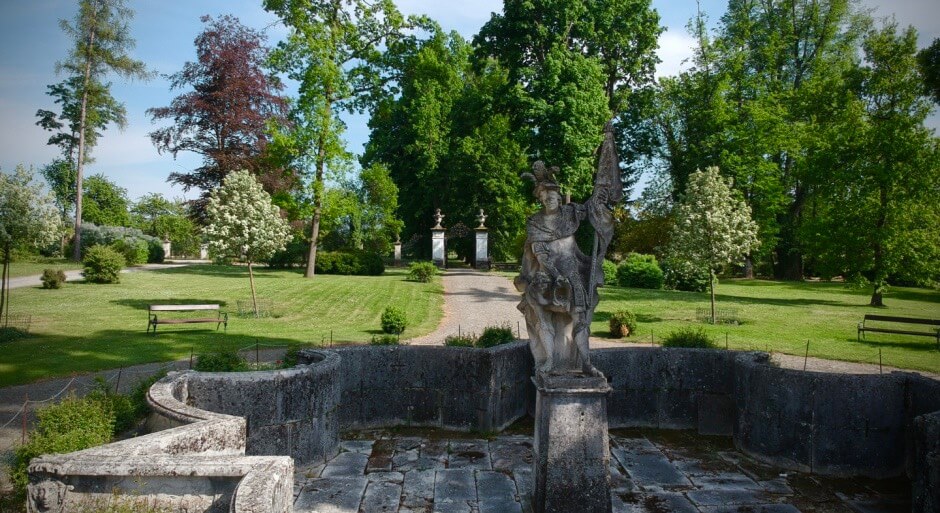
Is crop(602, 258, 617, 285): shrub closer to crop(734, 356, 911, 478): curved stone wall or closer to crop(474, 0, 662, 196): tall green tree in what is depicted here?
crop(474, 0, 662, 196): tall green tree

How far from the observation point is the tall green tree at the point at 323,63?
98.4 feet

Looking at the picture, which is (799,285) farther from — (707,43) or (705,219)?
(705,219)

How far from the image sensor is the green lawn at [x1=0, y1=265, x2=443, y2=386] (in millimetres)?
15133

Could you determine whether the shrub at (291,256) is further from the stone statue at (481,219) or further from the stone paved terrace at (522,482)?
the stone paved terrace at (522,482)

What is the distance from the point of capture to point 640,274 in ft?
106

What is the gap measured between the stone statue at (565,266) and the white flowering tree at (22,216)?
54.8ft

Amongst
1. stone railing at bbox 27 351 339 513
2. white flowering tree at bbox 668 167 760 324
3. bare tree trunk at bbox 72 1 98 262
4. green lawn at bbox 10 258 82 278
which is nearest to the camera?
stone railing at bbox 27 351 339 513

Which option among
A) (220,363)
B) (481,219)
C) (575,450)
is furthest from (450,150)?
(575,450)

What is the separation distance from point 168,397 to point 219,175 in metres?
36.6

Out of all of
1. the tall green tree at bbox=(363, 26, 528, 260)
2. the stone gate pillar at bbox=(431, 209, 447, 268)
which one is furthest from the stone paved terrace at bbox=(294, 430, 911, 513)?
the stone gate pillar at bbox=(431, 209, 447, 268)

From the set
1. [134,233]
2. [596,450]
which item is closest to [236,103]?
[134,233]

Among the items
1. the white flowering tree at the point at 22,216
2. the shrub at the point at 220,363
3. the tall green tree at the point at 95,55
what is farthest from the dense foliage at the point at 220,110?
the shrub at the point at 220,363

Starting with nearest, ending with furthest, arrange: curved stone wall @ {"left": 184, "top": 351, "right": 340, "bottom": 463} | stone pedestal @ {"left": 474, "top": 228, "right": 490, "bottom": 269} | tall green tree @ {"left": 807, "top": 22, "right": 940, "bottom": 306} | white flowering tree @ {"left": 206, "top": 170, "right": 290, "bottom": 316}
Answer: curved stone wall @ {"left": 184, "top": 351, "right": 340, "bottom": 463}, white flowering tree @ {"left": 206, "top": 170, "right": 290, "bottom": 316}, tall green tree @ {"left": 807, "top": 22, "right": 940, "bottom": 306}, stone pedestal @ {"left": 474, "top": 228, "right": 490, "bottom": 269}

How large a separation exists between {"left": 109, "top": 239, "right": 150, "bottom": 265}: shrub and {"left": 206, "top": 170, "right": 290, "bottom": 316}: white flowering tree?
22533 mm
